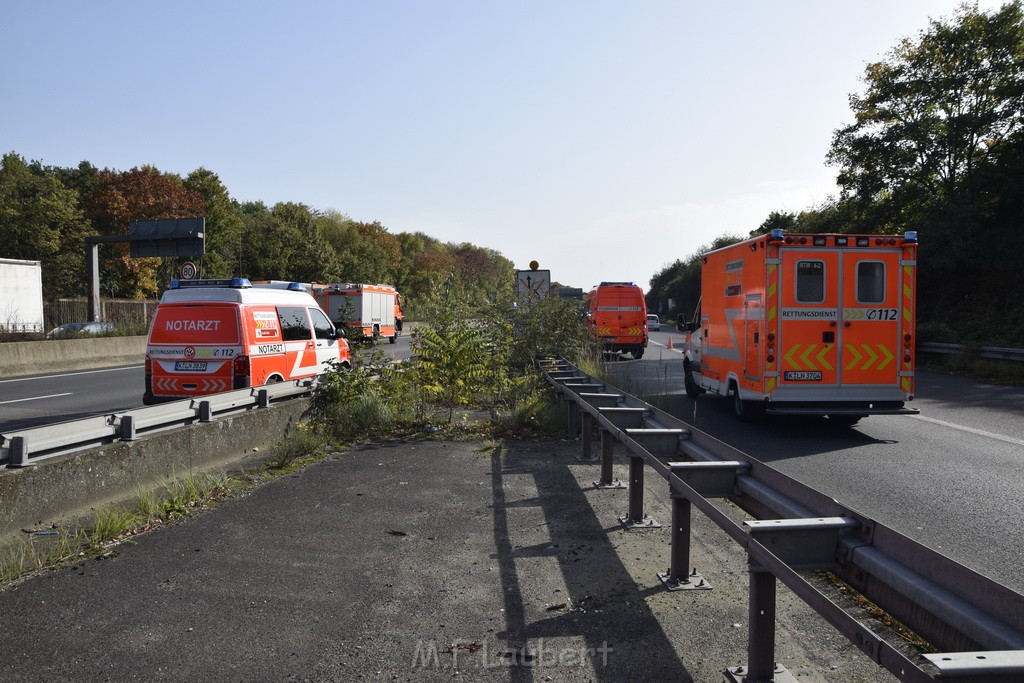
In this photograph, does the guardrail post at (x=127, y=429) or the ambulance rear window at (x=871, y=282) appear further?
the ambulance rear window at (x=871, y=282)

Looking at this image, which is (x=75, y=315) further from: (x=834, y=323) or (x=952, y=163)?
(x=952, y=163)

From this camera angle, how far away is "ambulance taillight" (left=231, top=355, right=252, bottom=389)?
9.99 m

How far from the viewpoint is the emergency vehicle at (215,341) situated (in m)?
10.0

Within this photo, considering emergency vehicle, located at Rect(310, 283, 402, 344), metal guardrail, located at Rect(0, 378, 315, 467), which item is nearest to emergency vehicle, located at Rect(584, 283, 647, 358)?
emergency vehicle, located at Rect(310, 283, 402, 344)

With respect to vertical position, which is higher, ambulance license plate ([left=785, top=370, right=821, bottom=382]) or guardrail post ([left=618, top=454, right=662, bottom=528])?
ambulance license plate ([left=785, top=370, right=821, bottom=382])

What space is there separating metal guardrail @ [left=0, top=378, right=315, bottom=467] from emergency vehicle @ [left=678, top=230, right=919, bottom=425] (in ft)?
21.9

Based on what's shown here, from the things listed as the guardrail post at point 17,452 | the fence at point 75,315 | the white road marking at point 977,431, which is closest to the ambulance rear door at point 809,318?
the white road marking at point 977,431

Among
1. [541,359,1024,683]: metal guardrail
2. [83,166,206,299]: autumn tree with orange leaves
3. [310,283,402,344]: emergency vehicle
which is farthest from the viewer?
[83,166,206,299]: autumn tree with orange leaves

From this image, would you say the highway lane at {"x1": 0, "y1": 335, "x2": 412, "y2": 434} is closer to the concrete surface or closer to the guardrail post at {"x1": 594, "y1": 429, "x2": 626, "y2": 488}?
the guardrail post at {"x1": 594, "y1": 429, "x2": 626, "y2": 488}

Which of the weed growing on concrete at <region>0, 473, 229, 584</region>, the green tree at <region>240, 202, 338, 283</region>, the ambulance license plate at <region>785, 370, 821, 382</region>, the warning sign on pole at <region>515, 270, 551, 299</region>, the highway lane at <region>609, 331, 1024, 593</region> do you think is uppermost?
the green tree at <region>240, 202, 338, 283</region>

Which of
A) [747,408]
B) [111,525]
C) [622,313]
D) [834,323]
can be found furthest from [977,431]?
[622,313]

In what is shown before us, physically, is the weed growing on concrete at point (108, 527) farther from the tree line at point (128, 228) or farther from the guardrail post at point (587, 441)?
the tree line at point (128, 228)

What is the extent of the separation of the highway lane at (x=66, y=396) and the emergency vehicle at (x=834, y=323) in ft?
17.6

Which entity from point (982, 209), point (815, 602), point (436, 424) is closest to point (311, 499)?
point (436, 424)
